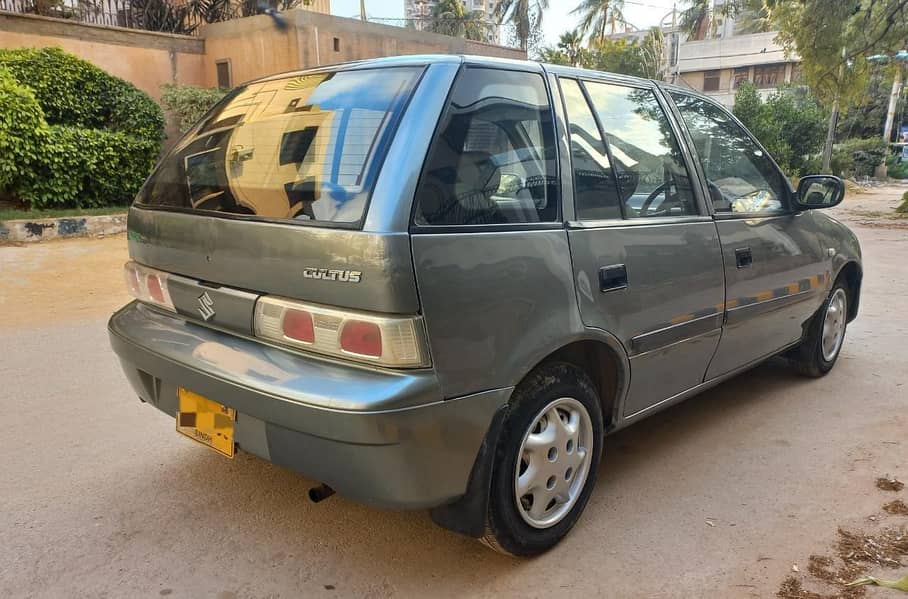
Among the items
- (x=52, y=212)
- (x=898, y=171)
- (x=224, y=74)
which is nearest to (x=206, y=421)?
(x=52, y=212)

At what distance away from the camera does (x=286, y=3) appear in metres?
16.4

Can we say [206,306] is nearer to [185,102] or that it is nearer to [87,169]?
[87,169]

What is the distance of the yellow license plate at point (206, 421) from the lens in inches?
87.3

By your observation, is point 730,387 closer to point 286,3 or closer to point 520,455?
point 520,455

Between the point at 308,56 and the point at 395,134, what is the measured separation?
1196 cm

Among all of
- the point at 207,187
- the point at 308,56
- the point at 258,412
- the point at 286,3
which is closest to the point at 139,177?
the point at 308,56

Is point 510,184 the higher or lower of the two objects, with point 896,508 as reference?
higher

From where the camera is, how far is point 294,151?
2.26m

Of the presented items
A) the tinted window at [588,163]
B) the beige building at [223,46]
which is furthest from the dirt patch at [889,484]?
the beige building at [223,46]

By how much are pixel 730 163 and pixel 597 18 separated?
38619mm

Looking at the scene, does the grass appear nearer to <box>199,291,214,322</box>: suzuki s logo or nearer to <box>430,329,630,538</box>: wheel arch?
<box>199,291,214,322</box>: suzuki s logo

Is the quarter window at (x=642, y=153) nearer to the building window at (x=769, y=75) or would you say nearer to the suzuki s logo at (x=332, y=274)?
the suzuki s logo at (x=332, y=274)

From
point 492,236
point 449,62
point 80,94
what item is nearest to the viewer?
point 492,236

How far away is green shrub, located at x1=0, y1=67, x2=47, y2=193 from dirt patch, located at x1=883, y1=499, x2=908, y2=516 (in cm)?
1024
